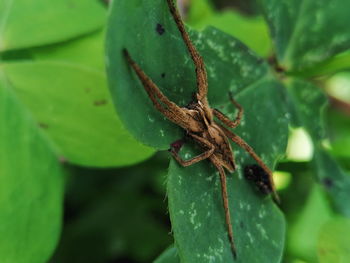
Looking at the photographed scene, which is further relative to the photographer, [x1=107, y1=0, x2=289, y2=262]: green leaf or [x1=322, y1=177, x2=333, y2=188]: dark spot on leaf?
[x1=322, y1=177, x2=333, y2=188]: dark spot on leaf

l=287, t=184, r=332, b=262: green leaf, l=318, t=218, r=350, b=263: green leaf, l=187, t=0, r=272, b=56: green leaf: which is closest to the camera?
l=318, t=218, r=350, b=263: green leaf

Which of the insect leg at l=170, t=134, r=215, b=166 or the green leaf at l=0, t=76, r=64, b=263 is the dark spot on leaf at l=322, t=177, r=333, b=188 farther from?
the green leaf at l=0, t=76, r=64, b=263

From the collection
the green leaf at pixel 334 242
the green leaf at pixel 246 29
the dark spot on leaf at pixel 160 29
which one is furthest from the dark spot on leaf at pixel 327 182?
the dark spot on leaf at pixel 160 29

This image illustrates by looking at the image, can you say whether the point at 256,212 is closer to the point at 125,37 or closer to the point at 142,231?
the point at 125,37

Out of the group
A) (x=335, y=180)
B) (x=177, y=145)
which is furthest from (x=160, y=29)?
(x=335, y=180)

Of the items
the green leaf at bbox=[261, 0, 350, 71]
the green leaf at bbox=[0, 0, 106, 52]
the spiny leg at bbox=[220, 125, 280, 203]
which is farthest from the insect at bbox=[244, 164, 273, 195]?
the green leaf at bbox=[0, 0, 106, 52]

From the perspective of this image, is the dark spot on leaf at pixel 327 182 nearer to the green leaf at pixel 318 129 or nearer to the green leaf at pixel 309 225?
the green leaf at pixel 318 129
